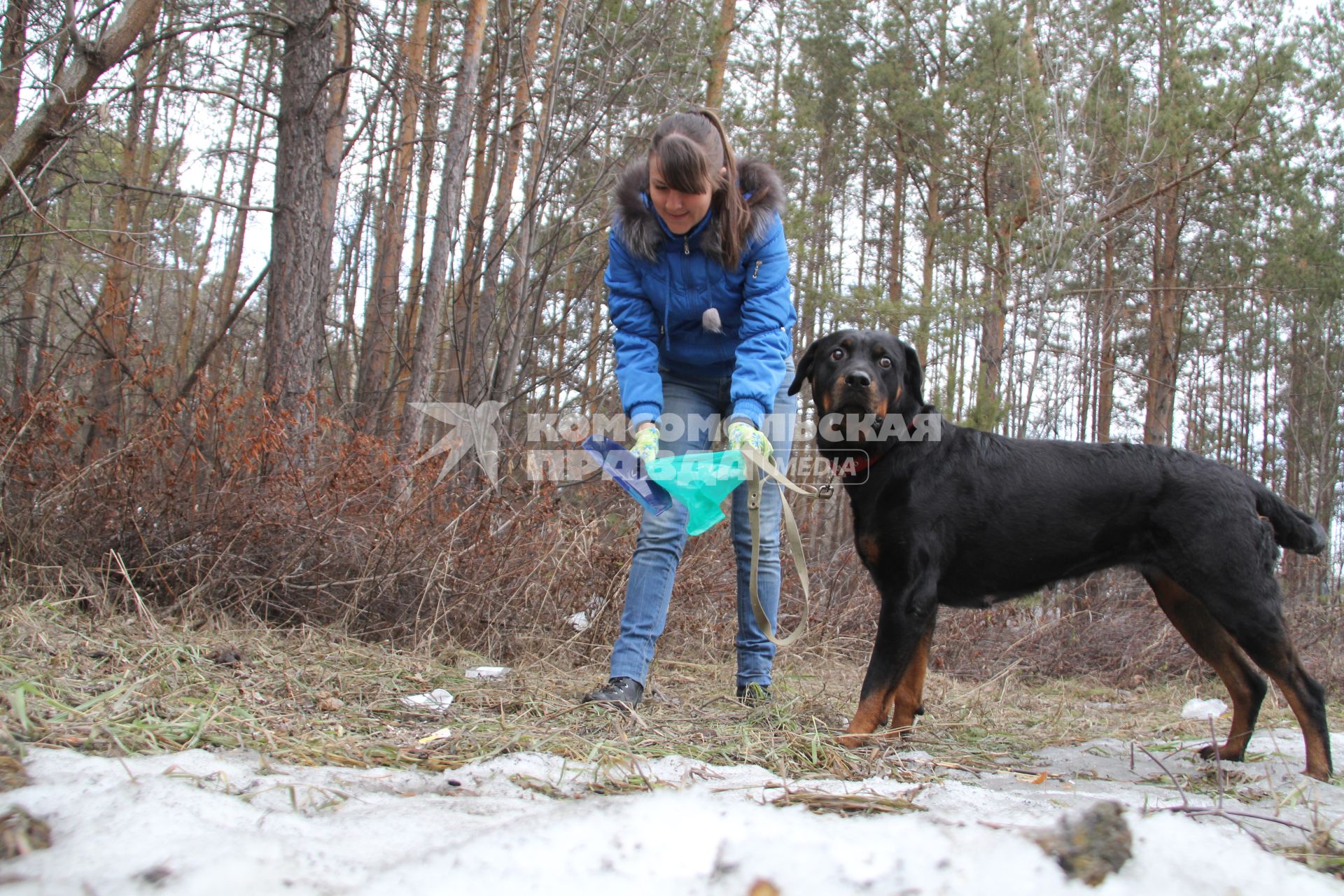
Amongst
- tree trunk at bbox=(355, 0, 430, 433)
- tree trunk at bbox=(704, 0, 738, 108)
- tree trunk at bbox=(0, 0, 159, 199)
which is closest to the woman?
tree trunk at bbox=(0, 0, 159, 199)

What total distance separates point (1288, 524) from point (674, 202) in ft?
8.39

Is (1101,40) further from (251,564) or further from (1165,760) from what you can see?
(251,564)

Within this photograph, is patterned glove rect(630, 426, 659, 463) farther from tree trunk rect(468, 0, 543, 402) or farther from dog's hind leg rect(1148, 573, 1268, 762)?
tree trunk rect(468, 0, 543, 402)

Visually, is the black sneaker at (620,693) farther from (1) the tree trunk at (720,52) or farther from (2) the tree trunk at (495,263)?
Result: (1) the tree trunk at (720,52)

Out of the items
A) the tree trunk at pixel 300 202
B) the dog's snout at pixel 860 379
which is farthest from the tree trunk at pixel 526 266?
the dog's snout at pixel 860 379

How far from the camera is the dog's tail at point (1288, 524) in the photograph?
125 inches

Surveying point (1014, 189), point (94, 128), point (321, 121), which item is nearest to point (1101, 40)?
point (1014, 189)

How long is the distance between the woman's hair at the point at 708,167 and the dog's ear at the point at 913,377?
0.89 metres

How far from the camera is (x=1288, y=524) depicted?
10.4ft

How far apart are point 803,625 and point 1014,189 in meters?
10.1

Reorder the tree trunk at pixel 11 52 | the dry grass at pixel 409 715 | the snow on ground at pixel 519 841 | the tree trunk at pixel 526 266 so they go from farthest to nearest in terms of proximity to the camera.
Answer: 1. the tree trunk at pixel 526 266
2. the tree trunk at pixel 11 52
3. the dry grass at pixel 409 715
4. the snow on ground at pixel 519 841

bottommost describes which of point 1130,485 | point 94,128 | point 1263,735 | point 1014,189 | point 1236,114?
point 1263,735

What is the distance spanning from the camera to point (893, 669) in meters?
2.97

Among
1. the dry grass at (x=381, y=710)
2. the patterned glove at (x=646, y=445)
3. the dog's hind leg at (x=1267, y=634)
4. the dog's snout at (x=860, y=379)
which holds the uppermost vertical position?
the dog's snout at (x=860, y=379)
